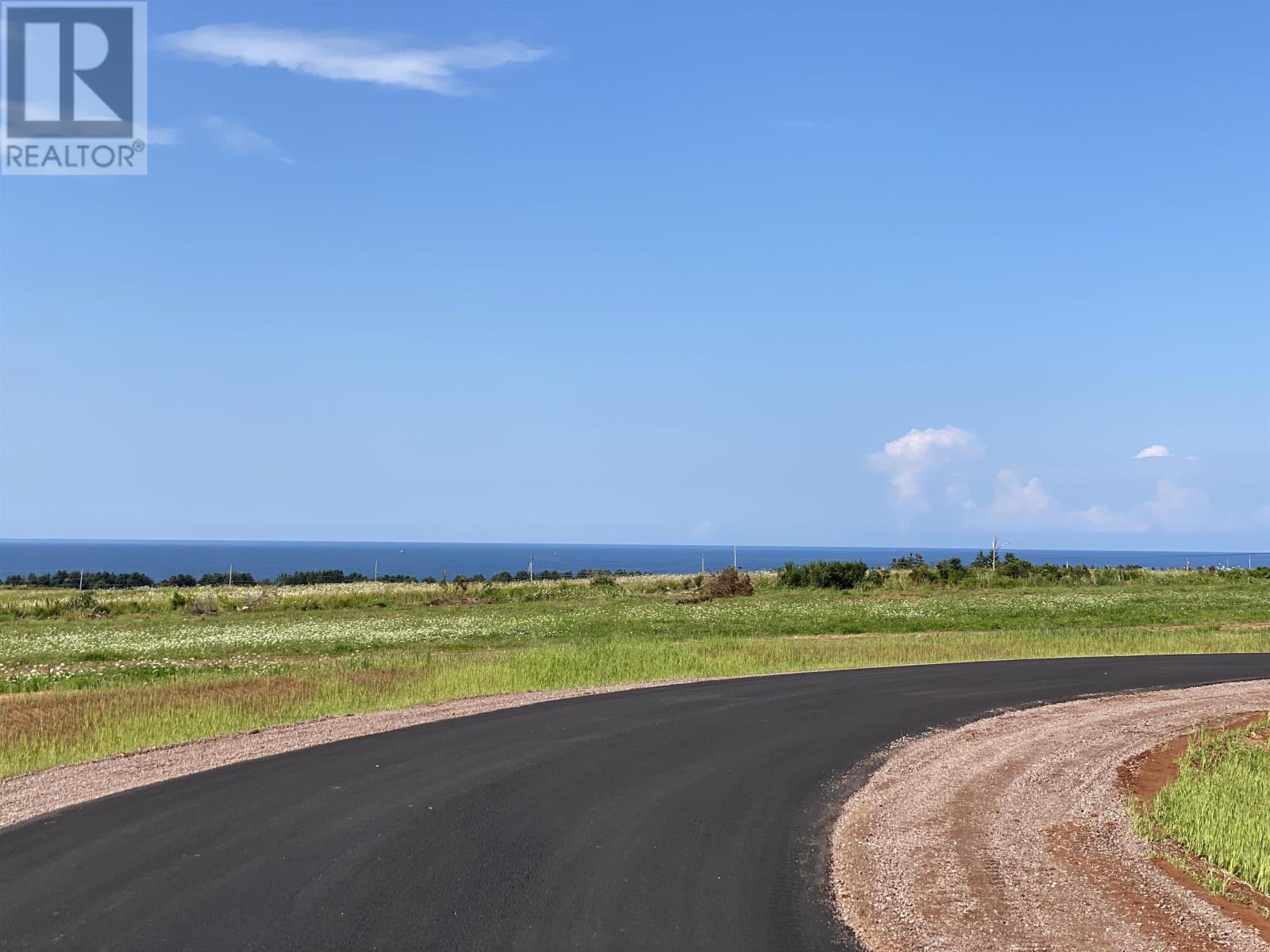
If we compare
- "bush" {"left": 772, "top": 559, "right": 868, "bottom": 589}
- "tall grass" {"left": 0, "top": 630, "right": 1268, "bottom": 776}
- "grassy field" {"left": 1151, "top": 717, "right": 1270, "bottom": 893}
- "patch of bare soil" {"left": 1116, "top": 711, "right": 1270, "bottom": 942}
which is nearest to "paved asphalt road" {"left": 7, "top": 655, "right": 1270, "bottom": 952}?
"patch of bare soil" {"left": 1116, "top": 711, "right": 1270, "bottom": 942}

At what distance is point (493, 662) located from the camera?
2652cm

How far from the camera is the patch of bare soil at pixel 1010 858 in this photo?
26.0 feet

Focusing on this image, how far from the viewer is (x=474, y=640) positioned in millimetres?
38406

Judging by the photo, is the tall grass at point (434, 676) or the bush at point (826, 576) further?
the bush at point (826, 576)

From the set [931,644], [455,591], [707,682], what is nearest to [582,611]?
[455,591]

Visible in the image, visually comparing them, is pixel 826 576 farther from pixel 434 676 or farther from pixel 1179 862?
pixel 1179 862

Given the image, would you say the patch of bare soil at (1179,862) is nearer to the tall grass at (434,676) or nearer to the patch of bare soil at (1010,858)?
the patch of bare soil at (1010,858)

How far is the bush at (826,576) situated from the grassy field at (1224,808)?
5224 cm

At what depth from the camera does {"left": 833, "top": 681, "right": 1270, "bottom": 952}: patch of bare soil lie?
7.92 m

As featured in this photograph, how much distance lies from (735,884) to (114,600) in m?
66.2

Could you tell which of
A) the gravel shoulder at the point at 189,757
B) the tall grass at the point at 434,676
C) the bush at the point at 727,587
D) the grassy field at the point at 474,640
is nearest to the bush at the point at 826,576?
the grassy field at the point at 474,640

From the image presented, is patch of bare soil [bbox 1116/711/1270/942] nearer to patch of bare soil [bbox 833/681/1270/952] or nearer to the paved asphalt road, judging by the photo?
patch of bare soil [bbox 833/681/1270/952]

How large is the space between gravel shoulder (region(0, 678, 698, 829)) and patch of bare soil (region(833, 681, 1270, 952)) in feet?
26.2

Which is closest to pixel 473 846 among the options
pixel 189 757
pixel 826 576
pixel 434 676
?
pixel 189 757
